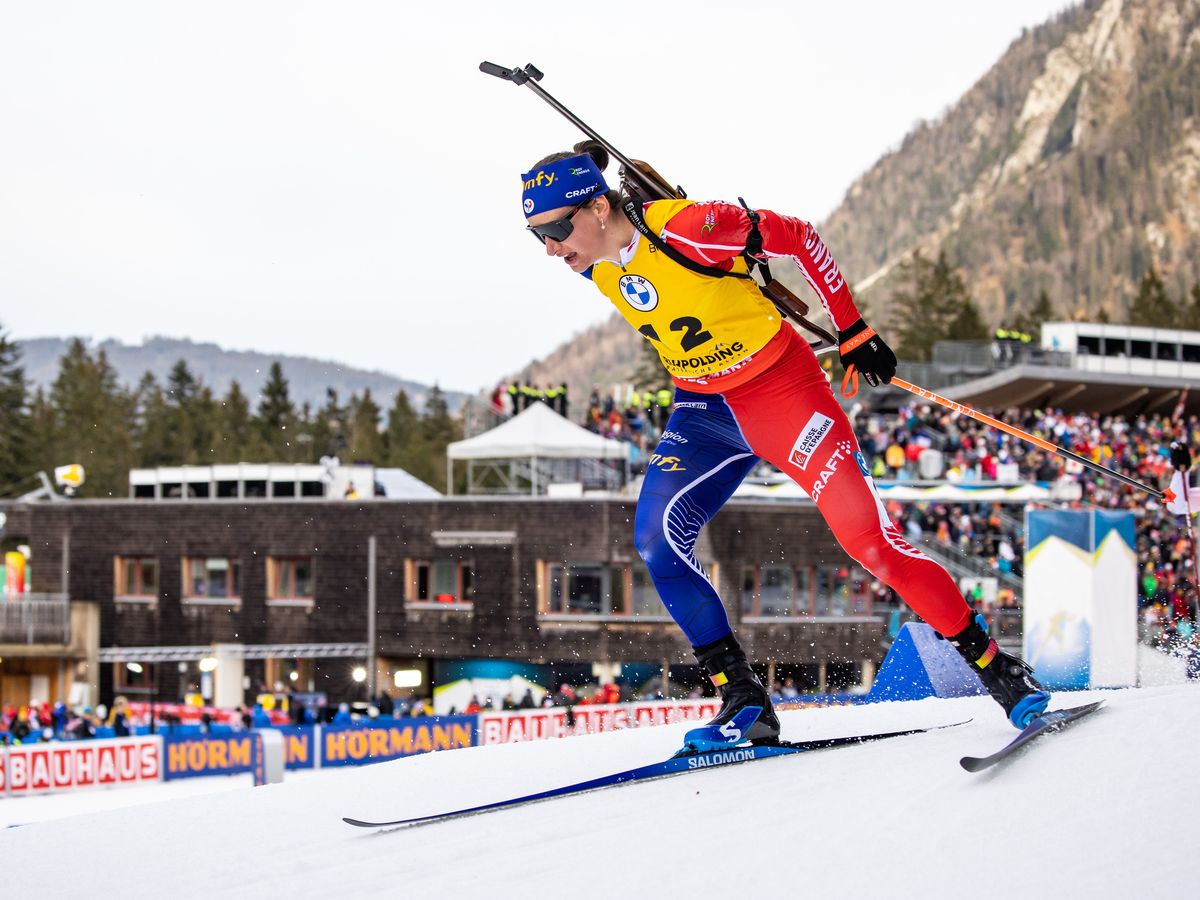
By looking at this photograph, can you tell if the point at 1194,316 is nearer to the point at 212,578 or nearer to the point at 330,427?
the point at 330,427

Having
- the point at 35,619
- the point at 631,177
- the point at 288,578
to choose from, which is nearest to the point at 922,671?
the point at 631,177

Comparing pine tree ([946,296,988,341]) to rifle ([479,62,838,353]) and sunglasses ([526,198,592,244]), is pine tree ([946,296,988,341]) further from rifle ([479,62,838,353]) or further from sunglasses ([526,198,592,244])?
sunglasses ([526,198,592,244])

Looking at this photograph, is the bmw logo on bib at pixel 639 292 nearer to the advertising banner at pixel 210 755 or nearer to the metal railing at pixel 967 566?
the advertising banner at pixel 210 755

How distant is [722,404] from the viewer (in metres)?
4.04

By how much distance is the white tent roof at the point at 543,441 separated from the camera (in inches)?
977

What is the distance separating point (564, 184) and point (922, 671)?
8.32 ft

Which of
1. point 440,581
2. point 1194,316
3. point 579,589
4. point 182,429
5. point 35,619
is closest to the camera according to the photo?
point 579,589

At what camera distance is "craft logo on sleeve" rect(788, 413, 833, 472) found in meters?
3.76

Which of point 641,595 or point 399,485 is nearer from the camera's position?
point 641,595

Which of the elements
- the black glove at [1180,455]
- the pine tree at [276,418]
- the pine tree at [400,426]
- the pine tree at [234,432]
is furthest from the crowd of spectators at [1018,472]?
the pine tree at [400,426]

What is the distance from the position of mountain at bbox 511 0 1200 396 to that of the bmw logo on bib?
107 metres

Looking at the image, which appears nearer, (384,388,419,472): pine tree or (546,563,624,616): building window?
(546,563,624,616): building window

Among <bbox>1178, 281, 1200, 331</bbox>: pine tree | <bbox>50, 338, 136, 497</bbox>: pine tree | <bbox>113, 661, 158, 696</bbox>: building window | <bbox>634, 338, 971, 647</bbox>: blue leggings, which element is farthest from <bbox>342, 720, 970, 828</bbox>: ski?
<bbox>1178, 281, 1200, 331</bbox>: pine tree

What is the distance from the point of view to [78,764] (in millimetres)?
13344
